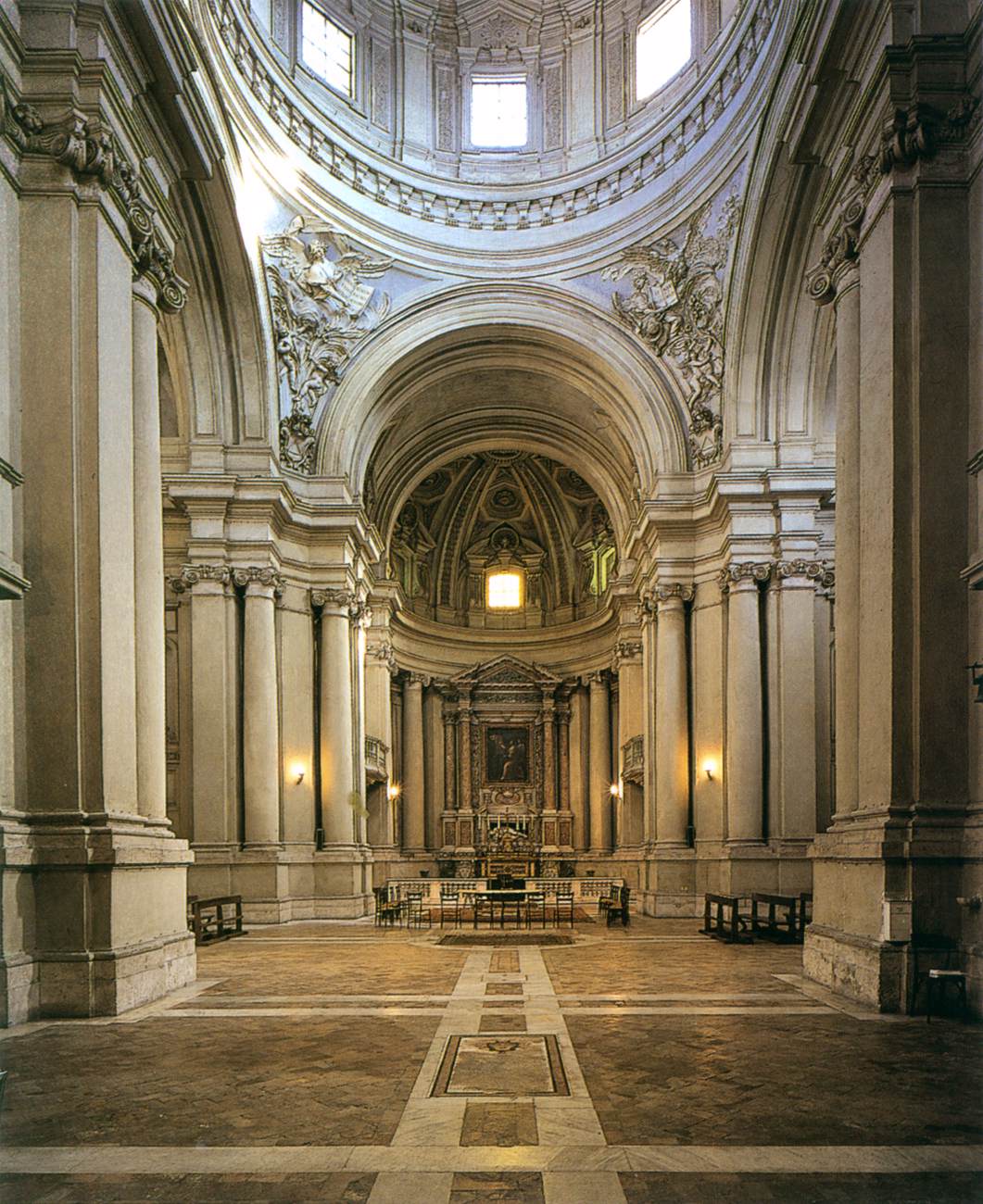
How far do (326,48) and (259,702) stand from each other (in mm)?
15462

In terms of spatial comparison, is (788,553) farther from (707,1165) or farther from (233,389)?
(707,1165)

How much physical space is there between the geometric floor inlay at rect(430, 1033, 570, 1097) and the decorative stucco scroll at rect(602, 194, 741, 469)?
17.0 metres

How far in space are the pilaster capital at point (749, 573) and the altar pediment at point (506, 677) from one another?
19.3 metres

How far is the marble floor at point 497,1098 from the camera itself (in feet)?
18.5

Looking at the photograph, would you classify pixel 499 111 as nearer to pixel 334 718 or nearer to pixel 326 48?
pixel 326 48

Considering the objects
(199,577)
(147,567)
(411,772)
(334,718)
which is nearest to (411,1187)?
(147,567)

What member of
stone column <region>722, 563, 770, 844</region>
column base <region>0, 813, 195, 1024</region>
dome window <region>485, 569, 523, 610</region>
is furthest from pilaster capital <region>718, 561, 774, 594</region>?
dome window <region>485, 569, 523, 610</region>

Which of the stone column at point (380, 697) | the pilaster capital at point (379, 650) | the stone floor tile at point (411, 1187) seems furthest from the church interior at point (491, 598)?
the pilaster capital at point (379, 650)

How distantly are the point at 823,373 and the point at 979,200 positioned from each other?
11896mm

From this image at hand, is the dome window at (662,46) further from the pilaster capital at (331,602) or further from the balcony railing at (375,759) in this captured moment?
the balcony railing at (375,759)

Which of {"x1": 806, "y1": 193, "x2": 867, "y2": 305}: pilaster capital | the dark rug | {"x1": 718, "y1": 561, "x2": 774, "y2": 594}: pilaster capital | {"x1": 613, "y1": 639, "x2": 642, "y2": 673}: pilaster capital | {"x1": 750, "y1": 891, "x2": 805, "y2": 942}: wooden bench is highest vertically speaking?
{"x1": 806, "y1": 193, "x2": 867, "y2": 305}: pilaster capital

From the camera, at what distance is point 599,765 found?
39.4 meters

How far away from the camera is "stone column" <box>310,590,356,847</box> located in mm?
25234

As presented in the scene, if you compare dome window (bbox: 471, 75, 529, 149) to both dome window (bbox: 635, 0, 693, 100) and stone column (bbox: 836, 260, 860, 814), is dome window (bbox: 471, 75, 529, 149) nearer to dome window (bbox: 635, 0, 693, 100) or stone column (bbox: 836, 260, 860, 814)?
dome window (bbox: 635, 0, 693, 100)
